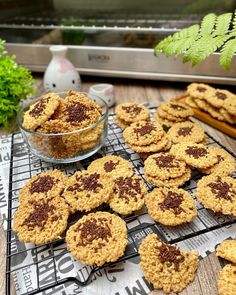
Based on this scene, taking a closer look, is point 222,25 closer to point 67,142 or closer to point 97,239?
point 67,142

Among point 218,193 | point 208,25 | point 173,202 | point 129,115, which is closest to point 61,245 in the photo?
point 173,202

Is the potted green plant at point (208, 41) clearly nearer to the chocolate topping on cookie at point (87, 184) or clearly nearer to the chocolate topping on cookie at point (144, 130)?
the chocolate topping on cookie at point (144, 130)

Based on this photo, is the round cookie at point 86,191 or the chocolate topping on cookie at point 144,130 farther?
the chocolate topping on cookie at point 144,130

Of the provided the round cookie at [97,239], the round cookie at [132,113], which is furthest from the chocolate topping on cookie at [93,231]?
the round cookie at [132,113]

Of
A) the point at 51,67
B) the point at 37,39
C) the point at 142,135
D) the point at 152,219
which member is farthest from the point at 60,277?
the point at 37,39

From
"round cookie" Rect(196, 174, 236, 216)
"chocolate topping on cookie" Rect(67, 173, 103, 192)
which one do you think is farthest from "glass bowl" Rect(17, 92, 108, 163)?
"round cookie" Rect(196, 174, 236, 216)

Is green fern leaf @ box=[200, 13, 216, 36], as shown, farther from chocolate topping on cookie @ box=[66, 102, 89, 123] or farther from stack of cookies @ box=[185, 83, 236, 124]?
chocolate topping on cookie @ box=[66, 102, 89, 123]

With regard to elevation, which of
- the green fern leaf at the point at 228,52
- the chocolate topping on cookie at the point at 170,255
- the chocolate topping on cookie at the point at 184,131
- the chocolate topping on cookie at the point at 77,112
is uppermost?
the green fern leaf at the point at 228,52

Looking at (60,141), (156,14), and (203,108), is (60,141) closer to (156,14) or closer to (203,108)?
(203,108)
